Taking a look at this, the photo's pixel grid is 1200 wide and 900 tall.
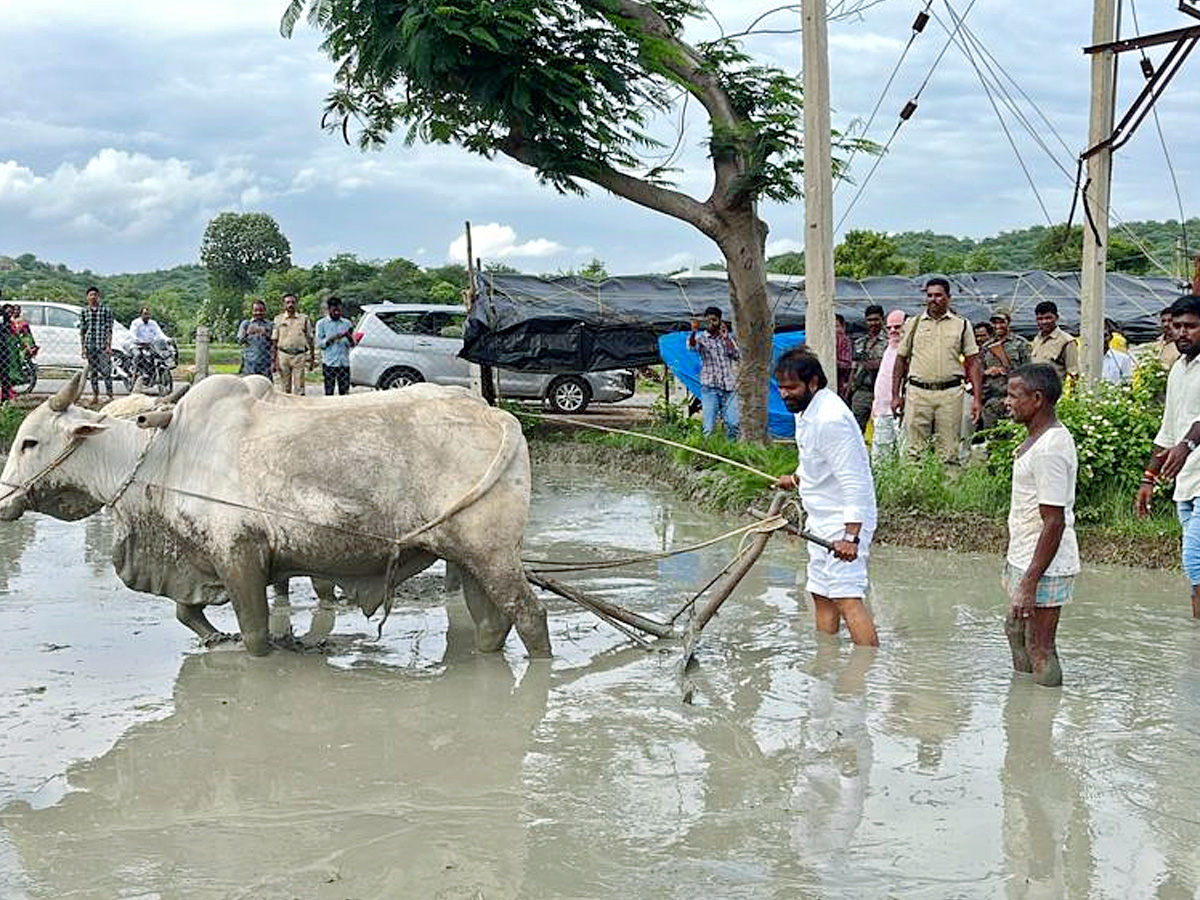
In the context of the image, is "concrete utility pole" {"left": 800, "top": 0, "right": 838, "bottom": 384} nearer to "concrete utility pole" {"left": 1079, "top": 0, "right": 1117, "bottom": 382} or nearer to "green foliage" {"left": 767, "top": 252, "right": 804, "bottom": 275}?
"concrete utility pole" {"left": 1079, "top": 0, "right": 1117, "bottom": 382}

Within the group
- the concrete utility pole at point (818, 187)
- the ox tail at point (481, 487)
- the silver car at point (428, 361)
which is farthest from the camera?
the silver car at point (428, 361)

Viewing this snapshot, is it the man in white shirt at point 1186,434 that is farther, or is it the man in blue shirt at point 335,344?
the man in blue shirt at point 335,344

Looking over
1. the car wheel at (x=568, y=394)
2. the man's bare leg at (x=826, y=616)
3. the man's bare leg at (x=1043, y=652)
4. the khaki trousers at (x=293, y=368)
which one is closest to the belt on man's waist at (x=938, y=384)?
the man's bare leg at (x=826, y=616)

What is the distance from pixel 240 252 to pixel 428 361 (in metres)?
38.1

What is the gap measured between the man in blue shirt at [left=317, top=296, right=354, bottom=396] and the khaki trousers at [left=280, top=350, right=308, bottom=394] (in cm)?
25

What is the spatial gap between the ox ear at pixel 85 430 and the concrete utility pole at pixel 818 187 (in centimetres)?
613

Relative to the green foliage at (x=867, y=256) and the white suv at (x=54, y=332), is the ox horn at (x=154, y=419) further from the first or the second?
the green foliage at (x=867, y=256)

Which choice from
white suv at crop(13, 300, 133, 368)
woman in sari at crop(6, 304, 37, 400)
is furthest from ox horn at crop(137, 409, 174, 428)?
white suv at crop(13, 300, 133, 368)

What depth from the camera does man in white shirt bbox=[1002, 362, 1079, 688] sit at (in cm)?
609

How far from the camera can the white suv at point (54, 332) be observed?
22.0 meters

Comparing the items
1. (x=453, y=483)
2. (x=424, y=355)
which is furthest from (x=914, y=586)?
(x=424, y=355)

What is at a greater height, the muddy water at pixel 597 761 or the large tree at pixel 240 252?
the large tree at pixel 240 252

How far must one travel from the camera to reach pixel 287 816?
5.02 metres

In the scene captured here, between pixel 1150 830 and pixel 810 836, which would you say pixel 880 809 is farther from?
pixel 1150 830
